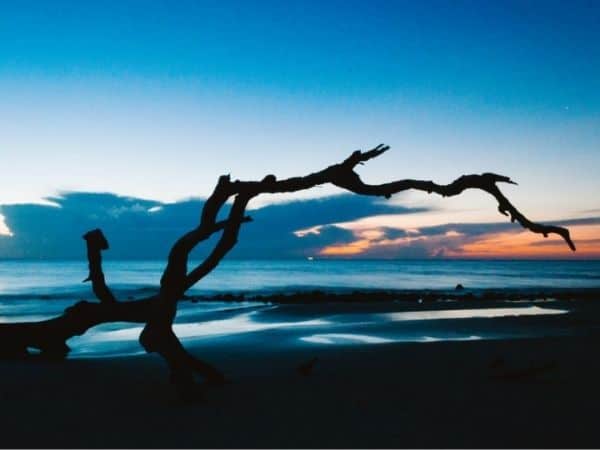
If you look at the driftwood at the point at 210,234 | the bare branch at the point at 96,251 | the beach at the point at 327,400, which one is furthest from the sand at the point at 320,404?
the bare branch at the point at 96,251

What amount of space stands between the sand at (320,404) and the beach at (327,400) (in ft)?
0.06

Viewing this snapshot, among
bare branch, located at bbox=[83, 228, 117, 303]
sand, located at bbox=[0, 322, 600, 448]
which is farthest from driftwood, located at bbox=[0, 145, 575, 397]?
sand, located at bbox=[0, 322, 600, 448]

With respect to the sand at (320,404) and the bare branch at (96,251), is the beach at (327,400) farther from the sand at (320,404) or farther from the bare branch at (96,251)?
the bare branch at (96,251)

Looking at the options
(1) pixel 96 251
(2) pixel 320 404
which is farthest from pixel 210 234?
(2) pixel 320 404

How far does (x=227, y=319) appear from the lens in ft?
64.9

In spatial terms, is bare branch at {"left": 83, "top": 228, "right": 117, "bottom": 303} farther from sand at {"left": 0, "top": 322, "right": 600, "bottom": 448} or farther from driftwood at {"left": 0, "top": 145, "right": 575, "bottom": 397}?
sand at {"left": 0, "top": 322, "right": 600, "bottom": 448}

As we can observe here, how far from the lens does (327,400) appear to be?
6.35 meters

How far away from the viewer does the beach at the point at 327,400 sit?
500cm

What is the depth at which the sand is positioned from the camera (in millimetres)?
4977

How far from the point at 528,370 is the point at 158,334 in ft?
16.8

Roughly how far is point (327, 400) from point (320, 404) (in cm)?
21

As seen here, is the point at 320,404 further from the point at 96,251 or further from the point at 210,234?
the point at 96,251

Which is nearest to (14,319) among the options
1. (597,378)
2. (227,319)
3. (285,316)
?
(227,319)

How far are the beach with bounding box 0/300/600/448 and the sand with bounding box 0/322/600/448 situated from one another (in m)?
0.02
